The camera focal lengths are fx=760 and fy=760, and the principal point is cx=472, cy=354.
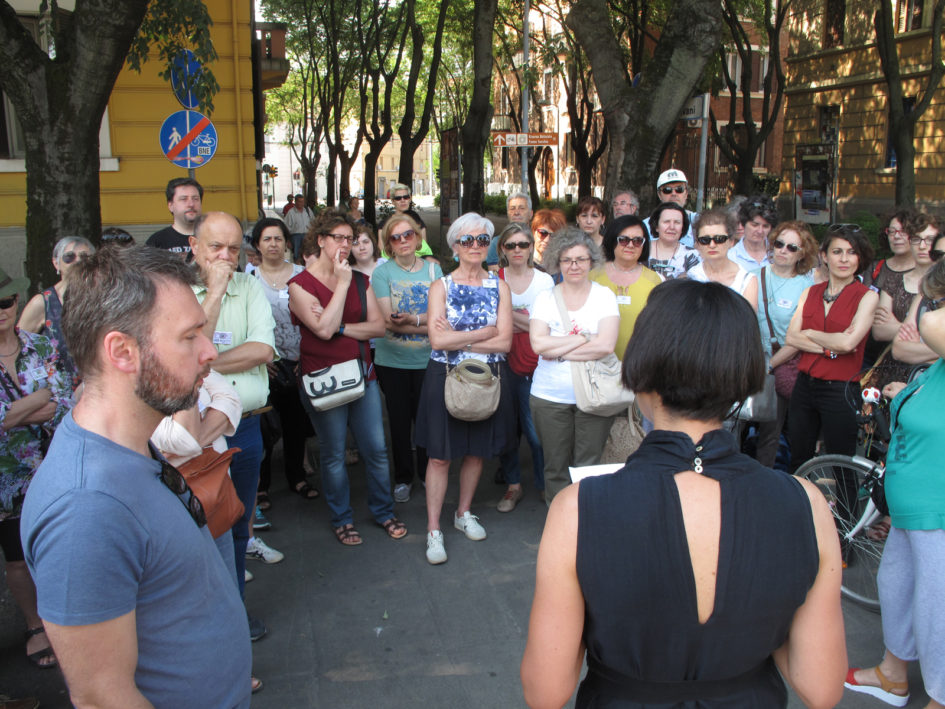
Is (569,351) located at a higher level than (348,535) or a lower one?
higher

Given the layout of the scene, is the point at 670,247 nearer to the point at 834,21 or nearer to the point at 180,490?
the point at 180,490

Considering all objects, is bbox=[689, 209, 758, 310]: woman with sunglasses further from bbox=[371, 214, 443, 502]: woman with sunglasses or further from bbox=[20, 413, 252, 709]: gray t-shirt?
bbox=[20, 413, 252, 709]: gray t-shirt

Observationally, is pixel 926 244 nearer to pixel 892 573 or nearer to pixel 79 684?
pixel 892 573

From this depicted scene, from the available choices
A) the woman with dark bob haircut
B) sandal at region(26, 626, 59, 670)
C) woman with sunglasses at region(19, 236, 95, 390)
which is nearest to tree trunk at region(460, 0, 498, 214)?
woman with sunglasses at region(19, 236, 95, 390)

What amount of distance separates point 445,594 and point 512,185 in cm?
5613

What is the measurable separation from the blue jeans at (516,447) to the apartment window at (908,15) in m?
21.5

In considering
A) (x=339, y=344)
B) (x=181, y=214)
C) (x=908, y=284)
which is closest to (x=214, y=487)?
(x=339, y=344)

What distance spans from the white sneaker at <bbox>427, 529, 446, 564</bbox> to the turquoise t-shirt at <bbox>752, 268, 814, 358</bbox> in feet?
8.10

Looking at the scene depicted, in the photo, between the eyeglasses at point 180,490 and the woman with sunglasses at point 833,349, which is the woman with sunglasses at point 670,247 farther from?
the eyeglasses at point 180,490

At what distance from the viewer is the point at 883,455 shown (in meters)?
3.97

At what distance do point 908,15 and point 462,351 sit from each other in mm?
22744

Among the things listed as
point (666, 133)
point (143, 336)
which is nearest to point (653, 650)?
point (143, 336)

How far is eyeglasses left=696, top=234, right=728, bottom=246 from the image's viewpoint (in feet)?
16.3

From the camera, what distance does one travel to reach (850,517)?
14.2 ft
